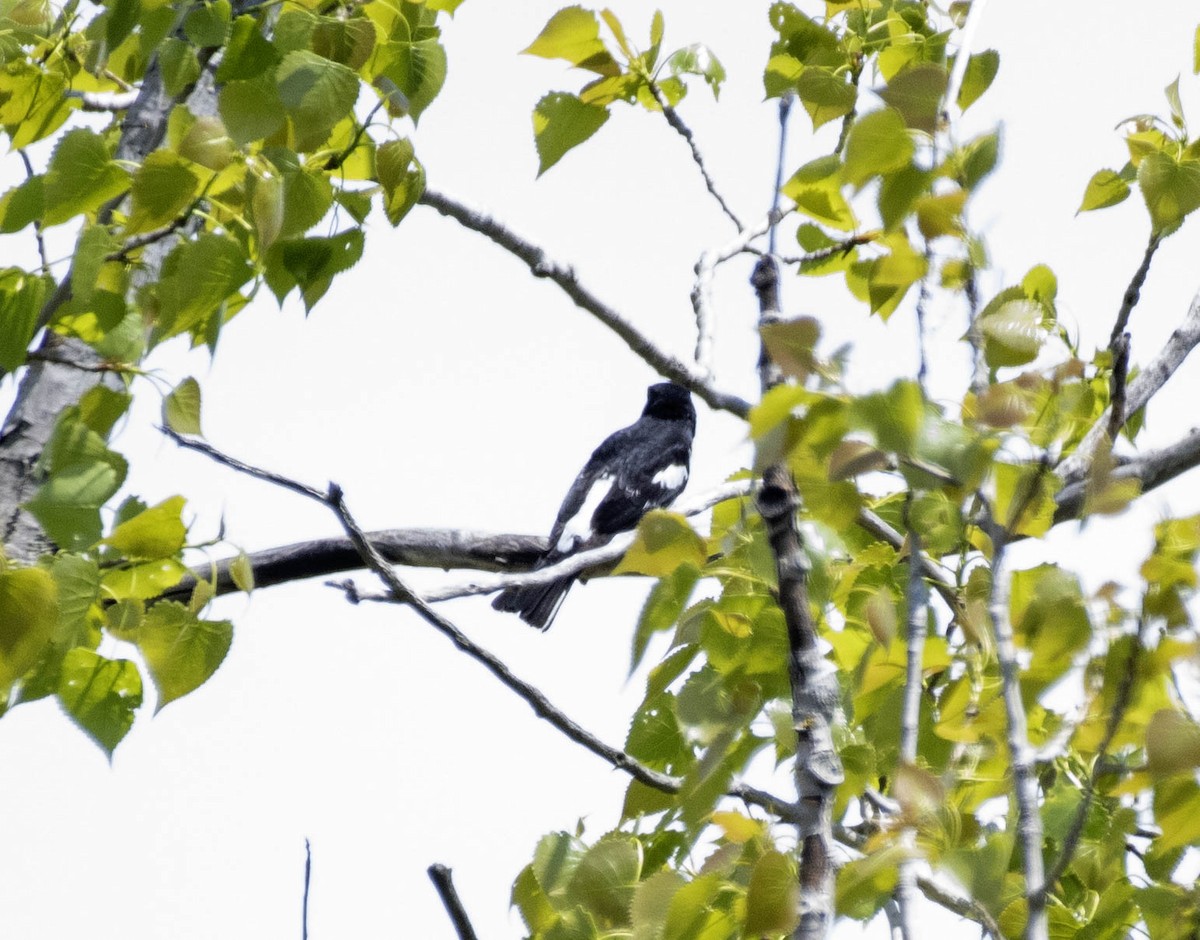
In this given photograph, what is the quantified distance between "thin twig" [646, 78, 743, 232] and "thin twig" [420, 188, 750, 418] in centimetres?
37

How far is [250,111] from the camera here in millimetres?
1745

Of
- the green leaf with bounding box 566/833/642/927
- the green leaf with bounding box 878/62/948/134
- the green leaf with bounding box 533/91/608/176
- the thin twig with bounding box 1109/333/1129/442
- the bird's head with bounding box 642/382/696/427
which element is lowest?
the green leaf with bounding box 566/833/642/927

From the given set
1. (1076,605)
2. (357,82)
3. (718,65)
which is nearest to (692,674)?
(1076,605)

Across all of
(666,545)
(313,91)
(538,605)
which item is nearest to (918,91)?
(666,545)

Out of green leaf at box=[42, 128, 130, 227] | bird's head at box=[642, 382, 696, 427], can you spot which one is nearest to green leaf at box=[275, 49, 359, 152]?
green leaf at box=[42, 128, 130, 227]

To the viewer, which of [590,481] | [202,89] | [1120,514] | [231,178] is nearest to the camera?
[1120,514]

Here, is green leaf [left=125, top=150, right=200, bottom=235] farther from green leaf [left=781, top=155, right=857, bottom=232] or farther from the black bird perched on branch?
the black bird perched on branch

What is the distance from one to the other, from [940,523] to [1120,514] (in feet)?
1.23

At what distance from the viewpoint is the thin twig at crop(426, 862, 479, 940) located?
1410mm

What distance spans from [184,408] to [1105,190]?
1613 mm

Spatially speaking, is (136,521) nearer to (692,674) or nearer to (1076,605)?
(692,674)

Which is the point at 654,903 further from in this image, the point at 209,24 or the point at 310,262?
the point at 209,24

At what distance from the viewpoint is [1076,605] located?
1376 mm

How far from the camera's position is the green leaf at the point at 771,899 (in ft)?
4.34
